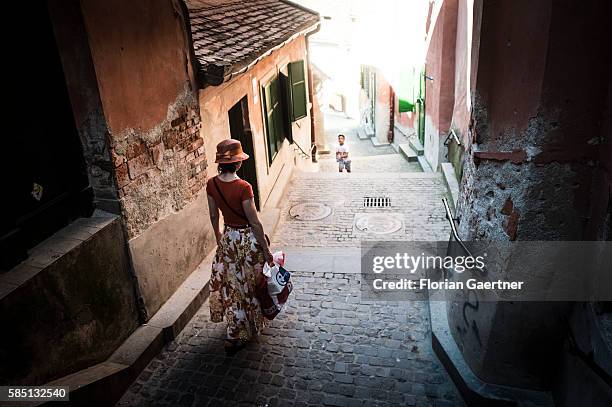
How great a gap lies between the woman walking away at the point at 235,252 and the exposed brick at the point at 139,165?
29.1 inches

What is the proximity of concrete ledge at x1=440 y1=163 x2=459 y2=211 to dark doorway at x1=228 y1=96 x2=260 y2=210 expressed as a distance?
359 centimetres

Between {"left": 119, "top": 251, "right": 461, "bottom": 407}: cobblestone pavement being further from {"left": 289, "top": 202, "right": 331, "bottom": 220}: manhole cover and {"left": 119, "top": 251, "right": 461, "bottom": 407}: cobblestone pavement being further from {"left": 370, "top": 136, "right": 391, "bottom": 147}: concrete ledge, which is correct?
{"left": 370, "top": 136, "right": 391, "bottom": 147}: concrete ledge

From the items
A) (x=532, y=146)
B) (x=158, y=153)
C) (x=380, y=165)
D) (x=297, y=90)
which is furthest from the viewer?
(x=380, y=165)

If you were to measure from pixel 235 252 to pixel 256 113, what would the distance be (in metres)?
4.43

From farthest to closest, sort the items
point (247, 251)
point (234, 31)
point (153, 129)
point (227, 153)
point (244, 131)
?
1. point (244, 131)
2. point (234, 31)
3. point (153, 129)
4. point (247, 251)
5. point (227, 153)

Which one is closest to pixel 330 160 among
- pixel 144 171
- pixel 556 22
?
pixel 144 171

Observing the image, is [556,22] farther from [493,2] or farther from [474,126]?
[474,126]

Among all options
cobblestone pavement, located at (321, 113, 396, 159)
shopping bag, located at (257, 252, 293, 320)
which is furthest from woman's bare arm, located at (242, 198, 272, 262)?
cobblestone pavement, located at (321, 113, 396, 159)

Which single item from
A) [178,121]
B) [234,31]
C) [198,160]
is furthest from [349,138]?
[178,121]

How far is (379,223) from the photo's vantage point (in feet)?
25.0

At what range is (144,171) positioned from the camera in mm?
4355

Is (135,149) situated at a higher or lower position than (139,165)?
higher

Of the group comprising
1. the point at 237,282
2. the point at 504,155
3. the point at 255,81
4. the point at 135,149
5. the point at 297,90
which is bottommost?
the point at 237,282

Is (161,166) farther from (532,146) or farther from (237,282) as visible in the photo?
(532,146)
